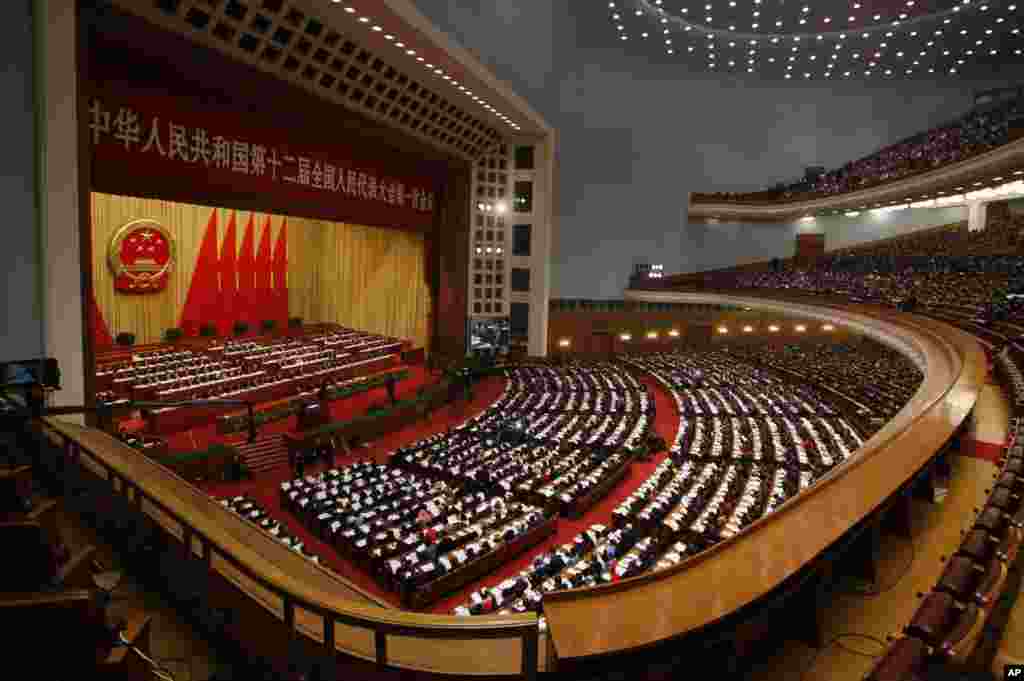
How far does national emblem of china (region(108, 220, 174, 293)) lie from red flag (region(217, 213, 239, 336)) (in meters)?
1.79

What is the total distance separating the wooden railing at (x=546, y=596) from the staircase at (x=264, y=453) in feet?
25.2

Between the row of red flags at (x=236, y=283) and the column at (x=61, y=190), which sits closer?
the column at (x=61, y=190)

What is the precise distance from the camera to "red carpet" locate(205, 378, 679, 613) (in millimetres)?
7277

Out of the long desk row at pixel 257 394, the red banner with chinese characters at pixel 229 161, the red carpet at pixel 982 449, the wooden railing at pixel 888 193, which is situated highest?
the wooden railing at pixel 888 193

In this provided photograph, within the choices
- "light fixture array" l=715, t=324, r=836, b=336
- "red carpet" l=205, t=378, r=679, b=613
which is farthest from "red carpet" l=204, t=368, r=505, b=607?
"light fixture array" l=715, t=324, r=836, b=336

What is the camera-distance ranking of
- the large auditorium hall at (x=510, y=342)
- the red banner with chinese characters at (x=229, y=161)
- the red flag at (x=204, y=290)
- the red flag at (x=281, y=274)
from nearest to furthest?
the large auditorium hall at (x=510, y=342)
the red banner with chinese characters at (x=229, y=161)
the red flag at (x=204, y=290)
the red flag at (x=281, y=274)

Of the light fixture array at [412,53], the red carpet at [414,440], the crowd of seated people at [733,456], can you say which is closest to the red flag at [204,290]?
the red carpet at [414,440]

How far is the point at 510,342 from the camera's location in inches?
812

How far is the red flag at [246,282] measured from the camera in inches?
745

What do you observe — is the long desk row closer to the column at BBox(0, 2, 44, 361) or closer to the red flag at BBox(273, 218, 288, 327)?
the column at BBox(0, 2, 44, 361)

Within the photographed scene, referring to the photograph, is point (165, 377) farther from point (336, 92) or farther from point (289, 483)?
point (336, 92)

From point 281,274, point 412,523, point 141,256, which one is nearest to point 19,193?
point 412,523

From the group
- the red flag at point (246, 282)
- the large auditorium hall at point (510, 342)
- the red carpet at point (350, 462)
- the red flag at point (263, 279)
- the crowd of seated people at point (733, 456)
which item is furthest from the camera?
the red flag at point (263, 279)

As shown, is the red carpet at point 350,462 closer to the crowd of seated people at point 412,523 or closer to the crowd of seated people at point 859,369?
the crowd of seated people at point 412,523
